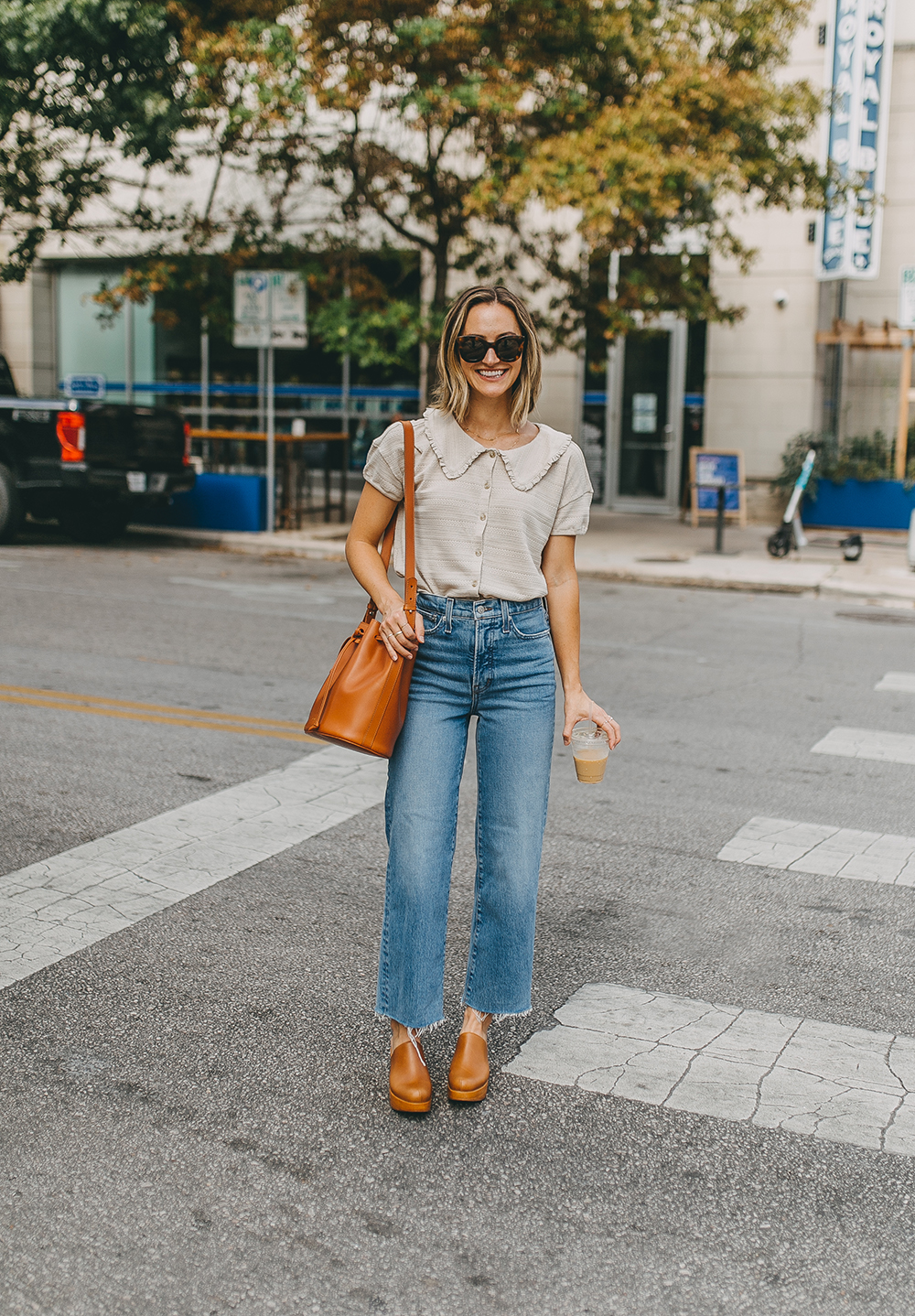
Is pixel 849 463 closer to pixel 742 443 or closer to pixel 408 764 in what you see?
pixel 742 443

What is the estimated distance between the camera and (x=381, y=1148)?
3076mm

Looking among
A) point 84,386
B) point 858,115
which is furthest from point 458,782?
point 858,115

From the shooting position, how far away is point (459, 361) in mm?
3213

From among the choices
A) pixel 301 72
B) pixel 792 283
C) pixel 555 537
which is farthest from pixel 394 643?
pixel 792 283

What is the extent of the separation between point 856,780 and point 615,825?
4.92ft

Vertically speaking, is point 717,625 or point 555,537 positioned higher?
point 555,537

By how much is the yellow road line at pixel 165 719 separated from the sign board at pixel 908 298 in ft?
34.3

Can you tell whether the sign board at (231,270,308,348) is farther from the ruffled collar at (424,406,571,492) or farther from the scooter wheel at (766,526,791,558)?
the ruffled collar at (424,406,571,492)

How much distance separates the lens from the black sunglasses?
3.16m

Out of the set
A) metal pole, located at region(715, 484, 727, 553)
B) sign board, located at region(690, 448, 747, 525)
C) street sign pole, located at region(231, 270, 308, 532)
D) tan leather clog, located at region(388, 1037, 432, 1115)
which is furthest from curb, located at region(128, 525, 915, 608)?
tan leather clog, located at region(388, 1037, 432, 1115)

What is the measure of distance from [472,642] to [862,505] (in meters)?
16.7

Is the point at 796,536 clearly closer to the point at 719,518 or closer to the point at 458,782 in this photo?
the point at 719,518

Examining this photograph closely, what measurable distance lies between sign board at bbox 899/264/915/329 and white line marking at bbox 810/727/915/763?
8744mm

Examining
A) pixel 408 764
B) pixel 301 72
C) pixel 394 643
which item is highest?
pixel 301 72
